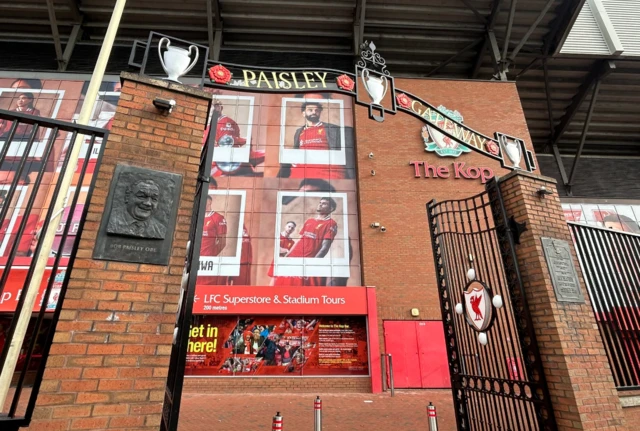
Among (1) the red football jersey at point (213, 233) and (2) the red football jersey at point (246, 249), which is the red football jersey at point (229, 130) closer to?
(1) the red football jersey at point (213, 233)

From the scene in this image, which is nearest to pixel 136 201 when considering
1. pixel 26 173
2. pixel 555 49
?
pixel 26 173

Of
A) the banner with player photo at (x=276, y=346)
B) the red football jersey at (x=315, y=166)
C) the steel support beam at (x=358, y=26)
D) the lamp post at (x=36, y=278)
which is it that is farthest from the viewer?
the steel support beam at (x=358, y=26)

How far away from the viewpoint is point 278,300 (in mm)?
12008

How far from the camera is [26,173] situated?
45.0 ft

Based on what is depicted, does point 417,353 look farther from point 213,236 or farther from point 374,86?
point 374,86

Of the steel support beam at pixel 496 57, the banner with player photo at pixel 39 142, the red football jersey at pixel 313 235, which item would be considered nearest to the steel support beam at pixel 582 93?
the steel support beam at pixel 496 57

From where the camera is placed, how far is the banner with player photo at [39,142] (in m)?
13.2

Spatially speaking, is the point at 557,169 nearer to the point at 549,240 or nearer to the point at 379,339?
the point at 379,339

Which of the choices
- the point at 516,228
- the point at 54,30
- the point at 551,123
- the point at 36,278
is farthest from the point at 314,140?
the point at 551,123

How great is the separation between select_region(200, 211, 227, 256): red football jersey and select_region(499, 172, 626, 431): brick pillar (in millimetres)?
10929

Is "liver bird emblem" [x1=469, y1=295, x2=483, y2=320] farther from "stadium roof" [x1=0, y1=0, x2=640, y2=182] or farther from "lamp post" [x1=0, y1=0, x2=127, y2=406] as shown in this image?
"stadium roof" [x1=0, y1=0, x2=640, y2=182]

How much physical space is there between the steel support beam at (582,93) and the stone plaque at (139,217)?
23.5 meters

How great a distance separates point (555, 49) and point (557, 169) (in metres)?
7.66

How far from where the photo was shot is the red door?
38.4 ft
